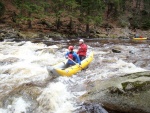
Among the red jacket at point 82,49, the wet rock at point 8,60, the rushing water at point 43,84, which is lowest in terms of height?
the wet rock at point 8,60

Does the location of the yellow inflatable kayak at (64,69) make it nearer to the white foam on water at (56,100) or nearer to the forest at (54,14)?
the white foam on water at (56,100)

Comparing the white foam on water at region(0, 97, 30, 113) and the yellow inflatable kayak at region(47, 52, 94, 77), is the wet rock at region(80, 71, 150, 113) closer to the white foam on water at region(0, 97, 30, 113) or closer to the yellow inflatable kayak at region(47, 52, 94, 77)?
the white foam on water at region(0, 97, 30, 113)

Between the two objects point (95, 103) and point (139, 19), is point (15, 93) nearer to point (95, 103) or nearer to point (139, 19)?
point (95, 103)

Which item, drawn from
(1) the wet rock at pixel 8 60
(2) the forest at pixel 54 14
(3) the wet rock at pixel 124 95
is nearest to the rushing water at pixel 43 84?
(1) the wet rock at pixel 8 60

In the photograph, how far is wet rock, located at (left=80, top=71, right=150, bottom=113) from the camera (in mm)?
6707

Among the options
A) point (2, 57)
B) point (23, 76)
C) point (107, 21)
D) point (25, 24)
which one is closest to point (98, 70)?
point (23, 76)

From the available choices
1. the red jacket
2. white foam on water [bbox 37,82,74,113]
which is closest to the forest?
the red jacket

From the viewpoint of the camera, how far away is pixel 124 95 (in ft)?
23.3

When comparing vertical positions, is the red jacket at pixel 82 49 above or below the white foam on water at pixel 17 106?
above

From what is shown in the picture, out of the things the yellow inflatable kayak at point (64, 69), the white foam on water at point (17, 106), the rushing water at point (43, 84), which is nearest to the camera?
the white foam on water at point (17, 106)

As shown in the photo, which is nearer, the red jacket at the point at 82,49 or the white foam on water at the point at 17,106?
the white foam on water at the point at 17,106

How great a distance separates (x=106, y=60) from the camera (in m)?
14.7

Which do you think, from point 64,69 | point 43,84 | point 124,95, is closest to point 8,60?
point 64,69

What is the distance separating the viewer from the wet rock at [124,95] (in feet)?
22.0
